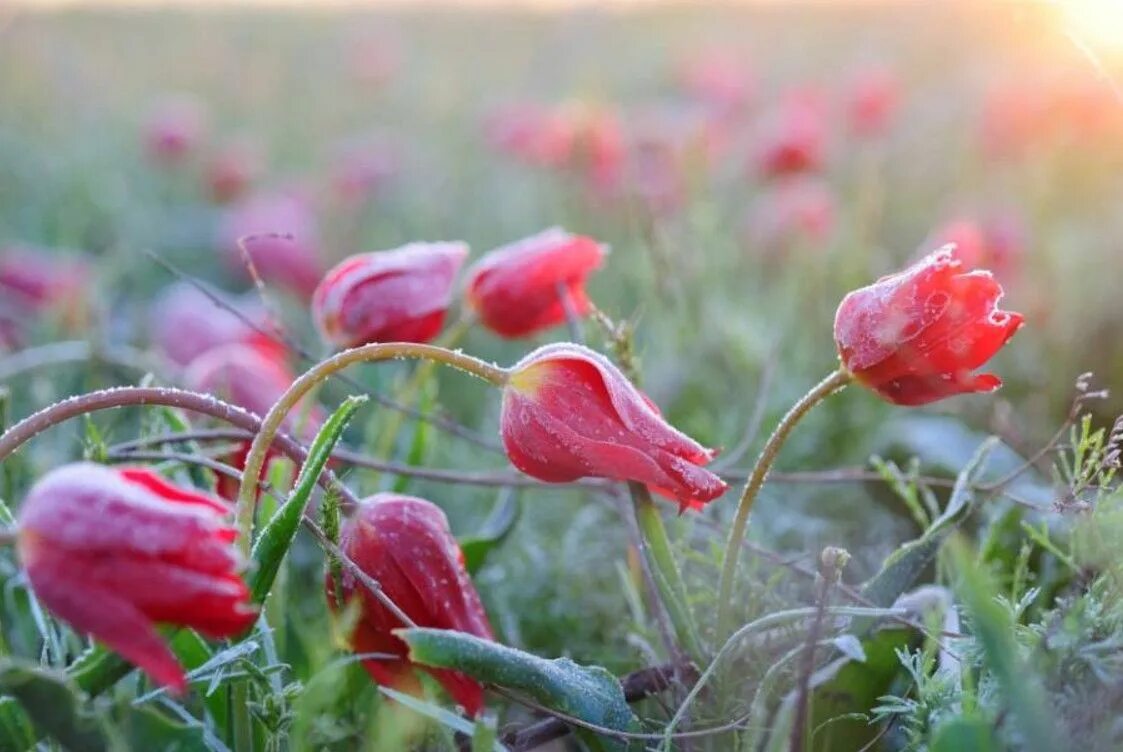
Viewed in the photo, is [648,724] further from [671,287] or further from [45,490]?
[671,287]

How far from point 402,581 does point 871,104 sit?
1.63 meters

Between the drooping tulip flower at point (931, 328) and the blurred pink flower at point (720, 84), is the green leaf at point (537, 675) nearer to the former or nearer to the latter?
the drooping tulip flower at point (931, 328)

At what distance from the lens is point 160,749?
617mm

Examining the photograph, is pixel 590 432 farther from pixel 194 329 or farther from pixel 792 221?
pixel 792 221

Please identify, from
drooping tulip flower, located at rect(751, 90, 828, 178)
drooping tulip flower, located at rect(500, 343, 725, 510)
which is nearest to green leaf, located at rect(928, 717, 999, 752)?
drooping tulip flower, located at rect(500, 343, 725, 510)

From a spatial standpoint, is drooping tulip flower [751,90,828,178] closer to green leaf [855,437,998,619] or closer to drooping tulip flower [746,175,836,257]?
drooping tulip flower [746,175,836,257]

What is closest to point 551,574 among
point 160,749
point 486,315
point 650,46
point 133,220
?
point 486,315

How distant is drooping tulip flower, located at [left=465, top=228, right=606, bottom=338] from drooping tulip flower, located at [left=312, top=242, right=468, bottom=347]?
0.17ft

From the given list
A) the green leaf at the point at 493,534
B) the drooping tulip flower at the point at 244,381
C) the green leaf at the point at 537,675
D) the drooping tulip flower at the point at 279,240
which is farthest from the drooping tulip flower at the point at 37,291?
the green leaf at the point at 537,675

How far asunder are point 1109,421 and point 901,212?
1.13 m

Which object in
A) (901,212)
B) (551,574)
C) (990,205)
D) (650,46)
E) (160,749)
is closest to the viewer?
(160,749)

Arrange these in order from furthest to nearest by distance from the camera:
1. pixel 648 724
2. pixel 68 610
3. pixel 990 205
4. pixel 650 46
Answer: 1. pixel 650 46
2. pixel 990 205
3. pixel 648 724
4. pixel 68 610

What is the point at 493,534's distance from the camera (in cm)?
94

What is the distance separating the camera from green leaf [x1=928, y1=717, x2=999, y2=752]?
0.51 metres
